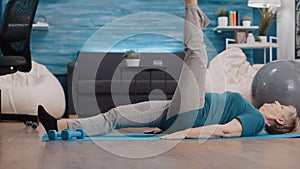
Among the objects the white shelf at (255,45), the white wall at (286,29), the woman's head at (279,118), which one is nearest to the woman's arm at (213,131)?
the woman's head at (279,118)

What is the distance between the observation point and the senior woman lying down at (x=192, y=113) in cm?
249

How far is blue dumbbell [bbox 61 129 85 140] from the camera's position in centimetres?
252

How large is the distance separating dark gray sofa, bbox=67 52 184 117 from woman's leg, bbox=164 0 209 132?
2894 millimetres

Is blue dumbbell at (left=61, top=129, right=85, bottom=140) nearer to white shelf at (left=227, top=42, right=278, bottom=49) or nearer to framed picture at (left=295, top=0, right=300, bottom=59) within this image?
white shelf at (left=227, top=42, right=278, bottom=49)

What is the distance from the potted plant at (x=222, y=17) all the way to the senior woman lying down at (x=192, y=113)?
3607 millimetres

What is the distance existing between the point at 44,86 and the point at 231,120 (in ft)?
9.63

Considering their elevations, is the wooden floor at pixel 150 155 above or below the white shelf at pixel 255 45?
below

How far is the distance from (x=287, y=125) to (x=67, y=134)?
1.28 m

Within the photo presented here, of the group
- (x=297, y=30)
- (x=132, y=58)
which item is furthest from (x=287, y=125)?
(x=297, y=30)

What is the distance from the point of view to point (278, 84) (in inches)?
135

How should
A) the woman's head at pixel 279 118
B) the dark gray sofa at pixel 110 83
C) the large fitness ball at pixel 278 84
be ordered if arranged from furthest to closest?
the dark gray sofa at pixel 110 83, the large fitness ball at pixel 278 84, the woman's head at pixel 279 118

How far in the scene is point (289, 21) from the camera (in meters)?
6.17

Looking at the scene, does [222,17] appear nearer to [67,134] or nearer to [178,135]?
[178,135]

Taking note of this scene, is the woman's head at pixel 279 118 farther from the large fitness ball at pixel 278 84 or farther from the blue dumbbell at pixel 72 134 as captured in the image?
the blue dumbbell at pixel 72 134
